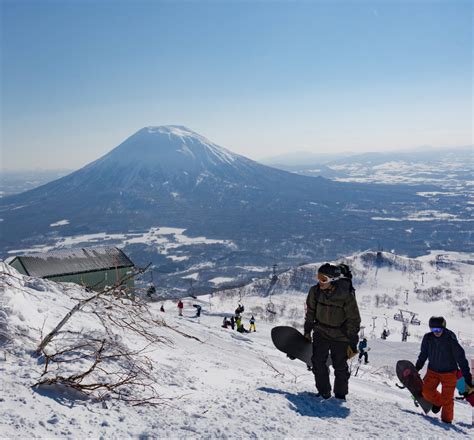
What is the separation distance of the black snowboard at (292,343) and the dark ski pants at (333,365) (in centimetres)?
68

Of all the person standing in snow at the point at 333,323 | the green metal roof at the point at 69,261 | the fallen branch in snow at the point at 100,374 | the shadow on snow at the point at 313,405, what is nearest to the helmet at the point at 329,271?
the person standing in snow at the point at 333,323

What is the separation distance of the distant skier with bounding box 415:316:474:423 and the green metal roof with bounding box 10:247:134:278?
19.5 m

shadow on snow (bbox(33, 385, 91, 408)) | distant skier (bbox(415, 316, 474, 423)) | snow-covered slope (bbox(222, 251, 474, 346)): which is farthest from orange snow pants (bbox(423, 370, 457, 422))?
snow-covered slope (bbox(222, 251, 474, 346))

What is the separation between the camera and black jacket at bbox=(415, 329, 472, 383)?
4.98 m

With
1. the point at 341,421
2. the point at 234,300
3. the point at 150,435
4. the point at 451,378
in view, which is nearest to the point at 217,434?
the point at 150,435

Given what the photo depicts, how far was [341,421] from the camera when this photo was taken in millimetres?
4285

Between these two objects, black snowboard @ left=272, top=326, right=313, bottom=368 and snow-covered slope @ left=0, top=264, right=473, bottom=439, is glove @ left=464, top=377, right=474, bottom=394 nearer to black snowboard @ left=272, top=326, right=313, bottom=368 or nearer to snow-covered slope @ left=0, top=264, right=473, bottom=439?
snow-covered slope @ left=0, top=264, right=473, bottom=439

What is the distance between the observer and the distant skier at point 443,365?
495 cm

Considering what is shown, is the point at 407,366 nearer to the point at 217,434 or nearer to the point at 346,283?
the point at 346,283

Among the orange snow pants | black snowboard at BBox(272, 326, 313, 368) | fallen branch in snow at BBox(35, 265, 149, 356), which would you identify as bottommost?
the orange snow pants

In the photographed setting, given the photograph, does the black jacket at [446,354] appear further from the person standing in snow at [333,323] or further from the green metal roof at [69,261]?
the green metal roof at [69,261]

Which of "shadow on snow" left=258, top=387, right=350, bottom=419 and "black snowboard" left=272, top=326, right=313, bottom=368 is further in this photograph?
"black snowboard" left=272, top=326, right=313, bottom=368

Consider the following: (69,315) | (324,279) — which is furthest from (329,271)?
(69,315)

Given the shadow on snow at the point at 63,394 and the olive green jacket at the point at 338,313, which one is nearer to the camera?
the shadow on snow at the point at 63,394
